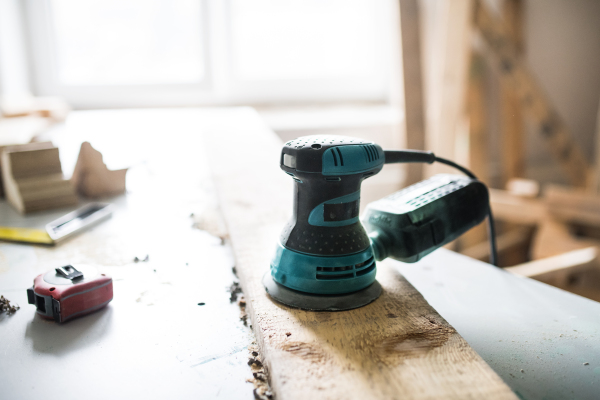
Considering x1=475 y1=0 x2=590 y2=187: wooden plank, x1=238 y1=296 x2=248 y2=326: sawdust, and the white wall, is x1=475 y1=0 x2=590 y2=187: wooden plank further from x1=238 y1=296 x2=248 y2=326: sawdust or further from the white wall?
the white wall

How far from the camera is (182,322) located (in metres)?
0.55

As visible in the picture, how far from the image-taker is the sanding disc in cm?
53

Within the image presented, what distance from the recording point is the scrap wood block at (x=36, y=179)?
0.95 metres

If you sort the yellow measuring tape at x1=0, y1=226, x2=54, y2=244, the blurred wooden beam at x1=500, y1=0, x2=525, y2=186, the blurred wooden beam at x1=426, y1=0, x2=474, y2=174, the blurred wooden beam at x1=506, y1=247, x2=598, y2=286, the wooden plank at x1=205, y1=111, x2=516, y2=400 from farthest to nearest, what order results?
the blurred wooden beam at x1=500, y1=0, x2=525, y2=186
the blurred wooden beam at x1=426, y1=0, x2=474, y2=174
the blurred wooden beam at x1=506, y1=247, x2=598, y2=286
the yellow measuring tape at x1=0, y1=226, x2=54, y2=244
the wooden plank at x1=205, y1=111, x2=516, y2=400

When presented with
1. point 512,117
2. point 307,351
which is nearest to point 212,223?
point 307,351

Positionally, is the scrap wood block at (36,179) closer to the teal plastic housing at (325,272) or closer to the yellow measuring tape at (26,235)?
the yellow measuring tape at (26,235)

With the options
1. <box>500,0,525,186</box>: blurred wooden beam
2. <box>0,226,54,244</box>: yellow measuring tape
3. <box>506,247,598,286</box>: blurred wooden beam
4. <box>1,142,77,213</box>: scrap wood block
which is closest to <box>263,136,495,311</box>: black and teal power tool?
<box>0,226,54,244</box>: yellow measuring tape

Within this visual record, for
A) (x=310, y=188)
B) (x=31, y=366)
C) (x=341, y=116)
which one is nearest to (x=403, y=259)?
(x=310, y=188)

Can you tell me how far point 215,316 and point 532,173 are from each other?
263cm

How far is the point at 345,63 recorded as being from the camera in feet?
9.13

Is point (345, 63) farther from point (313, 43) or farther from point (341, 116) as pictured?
point (341, 116)

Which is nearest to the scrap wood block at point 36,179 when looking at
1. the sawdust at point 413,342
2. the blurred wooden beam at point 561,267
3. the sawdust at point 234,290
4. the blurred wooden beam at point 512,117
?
the sawdust at point 234,290

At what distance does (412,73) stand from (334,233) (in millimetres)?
1848

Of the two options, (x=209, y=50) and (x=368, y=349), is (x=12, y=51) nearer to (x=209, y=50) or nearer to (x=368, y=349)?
(x=209, y=50)
